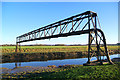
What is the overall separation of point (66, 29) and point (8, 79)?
33.8ft

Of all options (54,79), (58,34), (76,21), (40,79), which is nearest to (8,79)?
(40,79)

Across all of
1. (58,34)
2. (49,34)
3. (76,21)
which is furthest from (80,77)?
(49,34)

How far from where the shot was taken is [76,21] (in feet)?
49.8

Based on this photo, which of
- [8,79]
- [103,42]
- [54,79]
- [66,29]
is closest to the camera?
[54,79]

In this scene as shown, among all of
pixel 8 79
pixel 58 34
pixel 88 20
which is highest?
pixel 88 20

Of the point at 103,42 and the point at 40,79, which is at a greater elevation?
the point at 103,42

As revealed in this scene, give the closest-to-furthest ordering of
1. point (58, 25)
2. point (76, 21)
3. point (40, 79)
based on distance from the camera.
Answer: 1. point (40, 79)
2. point (76, 21)
3. point (58, 25)

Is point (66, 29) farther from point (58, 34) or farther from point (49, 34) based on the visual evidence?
point (49, 34)

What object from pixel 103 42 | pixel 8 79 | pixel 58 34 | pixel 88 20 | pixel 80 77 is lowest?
pixel 8 79

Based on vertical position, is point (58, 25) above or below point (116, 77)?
above

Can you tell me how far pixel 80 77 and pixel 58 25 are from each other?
10.9 metres

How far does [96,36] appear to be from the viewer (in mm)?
13617

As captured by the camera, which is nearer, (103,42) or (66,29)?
(103,42)

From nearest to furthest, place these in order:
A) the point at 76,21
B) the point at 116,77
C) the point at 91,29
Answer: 1. the point at 116,77
2. the point at 91,29
3. the point at 76,21
